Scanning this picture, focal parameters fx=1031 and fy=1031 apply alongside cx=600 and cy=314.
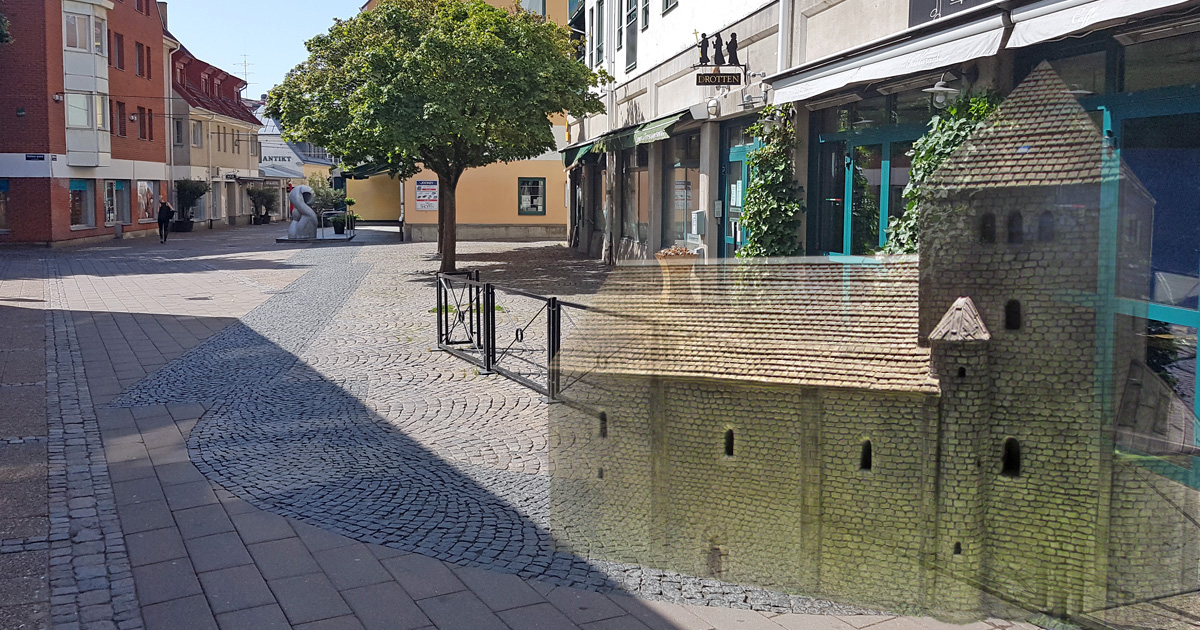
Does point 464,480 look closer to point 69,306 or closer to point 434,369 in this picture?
point 434,369

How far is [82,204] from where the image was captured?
38031 mm

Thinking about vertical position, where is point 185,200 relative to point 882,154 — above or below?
above

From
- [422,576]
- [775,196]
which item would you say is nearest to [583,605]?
[422,576]

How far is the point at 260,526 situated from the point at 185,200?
1841 inches

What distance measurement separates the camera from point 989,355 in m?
3.22

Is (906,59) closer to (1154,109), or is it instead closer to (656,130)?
(1154,109)

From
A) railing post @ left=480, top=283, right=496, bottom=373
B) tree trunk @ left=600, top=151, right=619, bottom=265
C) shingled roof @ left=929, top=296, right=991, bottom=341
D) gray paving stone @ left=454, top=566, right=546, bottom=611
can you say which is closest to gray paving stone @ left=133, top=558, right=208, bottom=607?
gray paving stone @ left=454, top=566, right=546, bottom=611

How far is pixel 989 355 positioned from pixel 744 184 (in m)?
12.3

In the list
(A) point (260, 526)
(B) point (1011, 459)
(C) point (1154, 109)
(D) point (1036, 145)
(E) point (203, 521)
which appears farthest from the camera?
(C) point (1154, 109)

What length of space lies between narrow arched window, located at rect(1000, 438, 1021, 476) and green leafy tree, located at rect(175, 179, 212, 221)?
50.1m

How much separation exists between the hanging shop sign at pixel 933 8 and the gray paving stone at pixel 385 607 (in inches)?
241

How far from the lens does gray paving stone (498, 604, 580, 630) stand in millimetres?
4617

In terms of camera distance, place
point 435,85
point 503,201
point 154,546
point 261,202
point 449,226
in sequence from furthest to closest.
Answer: point 261,202
point 503,201
point 449,226
point 435,85
point 154,546

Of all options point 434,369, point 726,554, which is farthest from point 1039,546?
point 434,369
